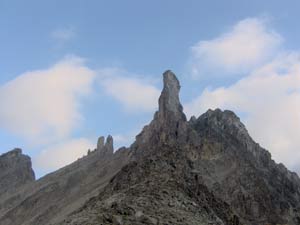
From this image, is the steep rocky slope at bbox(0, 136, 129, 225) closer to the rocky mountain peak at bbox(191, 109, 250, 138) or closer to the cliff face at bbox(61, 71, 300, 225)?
the cliff face at bbox(61, 71, 300, 225)

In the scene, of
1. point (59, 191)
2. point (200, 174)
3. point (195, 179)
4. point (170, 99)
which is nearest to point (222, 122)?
point (170, 99)

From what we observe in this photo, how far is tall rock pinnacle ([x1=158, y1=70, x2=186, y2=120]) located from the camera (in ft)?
570

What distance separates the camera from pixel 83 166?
7589 inches

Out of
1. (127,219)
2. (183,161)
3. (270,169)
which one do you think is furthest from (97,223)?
(270,169)

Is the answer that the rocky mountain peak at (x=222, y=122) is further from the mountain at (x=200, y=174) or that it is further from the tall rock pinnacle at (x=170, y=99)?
the tall rock pinnacle at (x=170, y=99)

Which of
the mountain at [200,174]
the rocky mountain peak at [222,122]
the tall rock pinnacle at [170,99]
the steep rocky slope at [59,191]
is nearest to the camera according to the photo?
the mountain at [200,174]

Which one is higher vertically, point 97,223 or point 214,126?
point 214,126

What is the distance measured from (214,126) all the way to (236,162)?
19402mm

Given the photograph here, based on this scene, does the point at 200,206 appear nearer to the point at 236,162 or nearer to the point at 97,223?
the point at 97,223

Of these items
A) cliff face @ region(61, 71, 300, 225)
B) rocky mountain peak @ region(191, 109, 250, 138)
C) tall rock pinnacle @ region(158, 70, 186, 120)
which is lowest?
cliff face @ region(61, 71, 300, 225)

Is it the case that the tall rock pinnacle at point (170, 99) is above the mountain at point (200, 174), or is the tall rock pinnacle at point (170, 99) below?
above

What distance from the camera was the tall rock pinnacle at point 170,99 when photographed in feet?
570

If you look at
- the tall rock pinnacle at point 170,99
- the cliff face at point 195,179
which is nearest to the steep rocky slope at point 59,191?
the cliff face at point 195,179

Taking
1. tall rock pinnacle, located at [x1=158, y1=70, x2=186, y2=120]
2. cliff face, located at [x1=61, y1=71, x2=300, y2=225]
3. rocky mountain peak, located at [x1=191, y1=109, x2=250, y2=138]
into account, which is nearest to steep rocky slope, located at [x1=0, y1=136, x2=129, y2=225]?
cliff face, located at [x1=61, y1=71, x2=300, y2=225]
